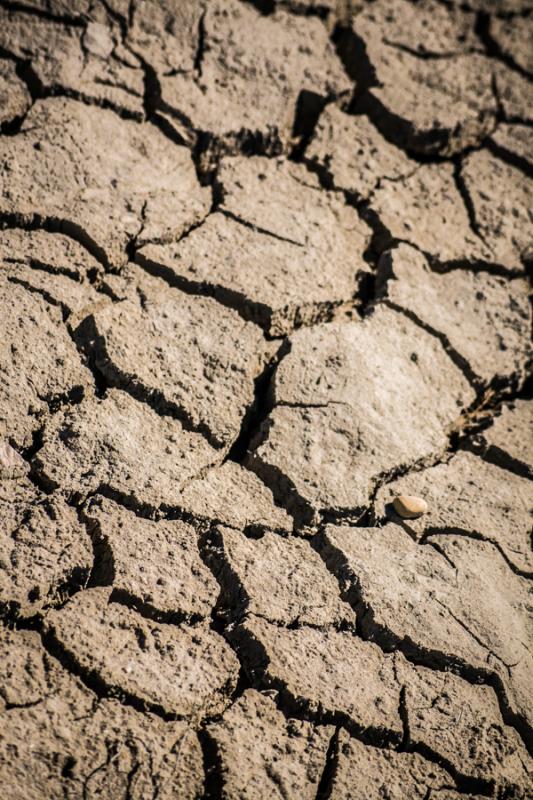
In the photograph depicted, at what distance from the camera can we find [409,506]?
186 centimetres

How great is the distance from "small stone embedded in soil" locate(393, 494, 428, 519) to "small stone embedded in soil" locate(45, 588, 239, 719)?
60 cm

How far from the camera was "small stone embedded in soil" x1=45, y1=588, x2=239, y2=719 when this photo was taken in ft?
4.68

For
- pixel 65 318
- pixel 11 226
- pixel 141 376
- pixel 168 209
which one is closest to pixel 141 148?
pixel 168 209

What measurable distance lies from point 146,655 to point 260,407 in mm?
757

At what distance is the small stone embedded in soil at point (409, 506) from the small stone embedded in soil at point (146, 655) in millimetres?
601

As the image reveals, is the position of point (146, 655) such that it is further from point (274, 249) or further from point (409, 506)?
point (274, 249)

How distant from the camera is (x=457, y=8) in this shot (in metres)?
3.18

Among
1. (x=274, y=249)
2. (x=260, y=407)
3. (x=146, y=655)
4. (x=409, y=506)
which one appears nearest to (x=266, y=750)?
(x=146, y=655)

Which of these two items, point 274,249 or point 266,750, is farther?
point 274,249

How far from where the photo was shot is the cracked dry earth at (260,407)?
1456 mm

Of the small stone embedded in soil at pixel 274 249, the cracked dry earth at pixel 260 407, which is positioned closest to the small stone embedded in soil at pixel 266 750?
the cracked dry earth at pixel 260 407

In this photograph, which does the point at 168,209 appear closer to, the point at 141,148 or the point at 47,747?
the point at 141,148

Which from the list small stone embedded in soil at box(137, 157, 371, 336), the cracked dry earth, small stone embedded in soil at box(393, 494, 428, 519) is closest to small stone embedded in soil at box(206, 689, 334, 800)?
the cracked dry earth

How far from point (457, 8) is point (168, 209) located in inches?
75.2
